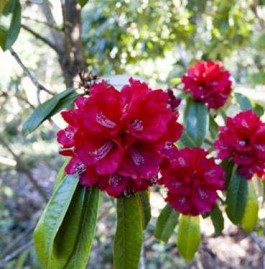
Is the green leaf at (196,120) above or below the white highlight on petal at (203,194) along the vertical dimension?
above

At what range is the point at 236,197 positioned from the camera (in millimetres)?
1275

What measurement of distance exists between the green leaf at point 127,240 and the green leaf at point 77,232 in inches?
2.2

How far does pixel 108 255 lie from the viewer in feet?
9.84

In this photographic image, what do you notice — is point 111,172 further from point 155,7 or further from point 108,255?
point 108,255

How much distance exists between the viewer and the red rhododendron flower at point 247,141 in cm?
115

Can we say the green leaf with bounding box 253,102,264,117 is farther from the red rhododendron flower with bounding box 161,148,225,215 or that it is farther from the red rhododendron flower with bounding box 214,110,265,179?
the red rhododendron flower with bounding box 161,148,225,215

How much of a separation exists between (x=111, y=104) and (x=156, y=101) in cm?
9

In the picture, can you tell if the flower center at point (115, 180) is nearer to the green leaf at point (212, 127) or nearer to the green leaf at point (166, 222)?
the green leaf at point (166, 222)

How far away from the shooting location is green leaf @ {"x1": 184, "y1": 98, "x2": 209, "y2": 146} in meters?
1.46

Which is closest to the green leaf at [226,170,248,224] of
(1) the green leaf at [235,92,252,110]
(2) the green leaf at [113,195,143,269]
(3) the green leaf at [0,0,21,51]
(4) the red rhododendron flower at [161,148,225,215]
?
(4) the red rhododendron flower at [161,148,225,215]

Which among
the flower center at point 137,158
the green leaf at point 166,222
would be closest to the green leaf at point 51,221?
the flower center at point 137,158

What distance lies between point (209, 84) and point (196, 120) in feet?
0.48

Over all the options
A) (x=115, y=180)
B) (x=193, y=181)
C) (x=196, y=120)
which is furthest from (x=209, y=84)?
(x=115, y=180)

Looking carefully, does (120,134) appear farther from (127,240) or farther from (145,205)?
Answer: (145,205)
